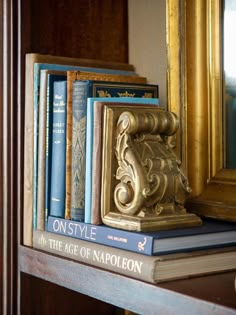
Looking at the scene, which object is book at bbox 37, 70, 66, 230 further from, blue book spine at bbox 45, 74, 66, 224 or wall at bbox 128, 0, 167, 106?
wall at bbox 128, 0, 167, 106

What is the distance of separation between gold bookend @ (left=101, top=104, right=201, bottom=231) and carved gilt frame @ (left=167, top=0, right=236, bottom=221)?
0.24 ft

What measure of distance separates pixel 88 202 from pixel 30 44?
0.85 ft

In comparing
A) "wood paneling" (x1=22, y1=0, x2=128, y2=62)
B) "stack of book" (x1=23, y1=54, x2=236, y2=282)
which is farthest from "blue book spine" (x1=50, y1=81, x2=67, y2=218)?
"wood paneling" (x1=22, y1=0, x2=128, y2=62)

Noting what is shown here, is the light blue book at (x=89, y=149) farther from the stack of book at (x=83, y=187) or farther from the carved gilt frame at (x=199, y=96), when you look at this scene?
the carved gilt frame at (x=199, y=96)

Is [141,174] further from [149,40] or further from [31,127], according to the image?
[149,40]

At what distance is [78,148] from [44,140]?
0.23 feet

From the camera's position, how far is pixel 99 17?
3.31ft

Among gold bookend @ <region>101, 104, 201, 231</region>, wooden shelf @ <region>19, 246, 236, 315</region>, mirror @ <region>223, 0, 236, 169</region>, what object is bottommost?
wooden shelf @ <region>19, 246, 236, 315</region>

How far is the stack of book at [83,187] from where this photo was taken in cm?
71

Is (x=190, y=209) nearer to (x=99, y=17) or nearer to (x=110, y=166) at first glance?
(x=110, y=166)

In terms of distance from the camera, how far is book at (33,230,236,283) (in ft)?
2.25

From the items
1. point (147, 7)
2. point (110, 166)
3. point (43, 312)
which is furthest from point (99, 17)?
point (43, 312)

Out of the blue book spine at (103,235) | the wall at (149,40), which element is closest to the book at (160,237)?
the blue book spine at (103,235)

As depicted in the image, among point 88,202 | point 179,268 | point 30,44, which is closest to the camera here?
point 179,268
